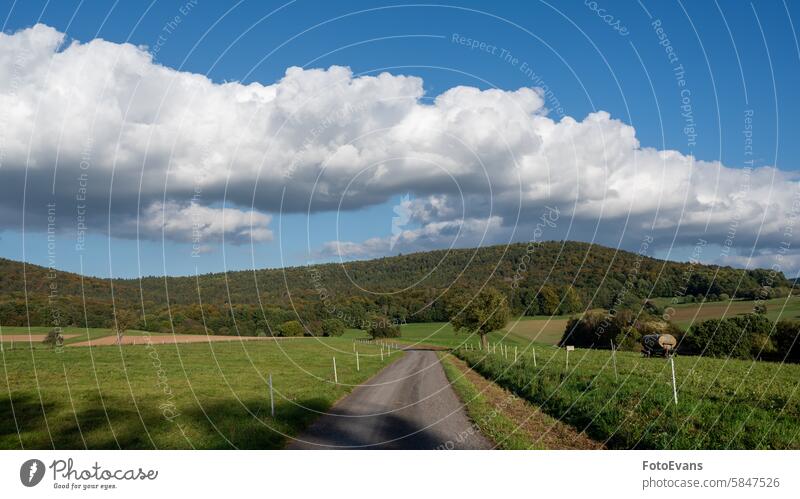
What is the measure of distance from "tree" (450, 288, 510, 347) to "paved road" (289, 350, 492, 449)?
104ft

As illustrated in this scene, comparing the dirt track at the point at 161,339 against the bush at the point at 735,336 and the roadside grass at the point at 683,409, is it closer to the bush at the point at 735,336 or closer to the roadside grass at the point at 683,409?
the bush at the point at 735,336

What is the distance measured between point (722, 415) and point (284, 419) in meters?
12.0

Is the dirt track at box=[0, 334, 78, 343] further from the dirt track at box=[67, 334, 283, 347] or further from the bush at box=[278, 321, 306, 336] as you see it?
the bush at box=[278, 321, 306, 336]

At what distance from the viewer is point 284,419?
1678cm

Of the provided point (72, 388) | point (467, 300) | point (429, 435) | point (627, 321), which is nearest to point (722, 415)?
point (429, 435)

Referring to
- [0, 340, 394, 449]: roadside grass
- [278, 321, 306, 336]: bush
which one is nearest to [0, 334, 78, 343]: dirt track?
[0, 340, 394, 449]: roadside grass

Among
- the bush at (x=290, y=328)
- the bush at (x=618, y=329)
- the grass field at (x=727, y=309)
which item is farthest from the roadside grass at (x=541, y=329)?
the bush at (x=290, y=328)

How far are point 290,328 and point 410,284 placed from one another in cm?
3833

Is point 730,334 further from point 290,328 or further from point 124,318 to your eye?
point 124,318

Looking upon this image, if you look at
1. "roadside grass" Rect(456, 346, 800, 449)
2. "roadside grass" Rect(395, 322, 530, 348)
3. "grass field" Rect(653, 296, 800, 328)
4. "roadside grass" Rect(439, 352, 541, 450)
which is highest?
"grass field" Rect(653, 296, 800, 328)

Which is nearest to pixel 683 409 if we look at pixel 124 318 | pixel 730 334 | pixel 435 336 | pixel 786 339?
pixel 730 334

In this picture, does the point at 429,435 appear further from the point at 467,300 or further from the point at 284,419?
the point at 467,300

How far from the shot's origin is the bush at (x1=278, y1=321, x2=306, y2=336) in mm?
64312
